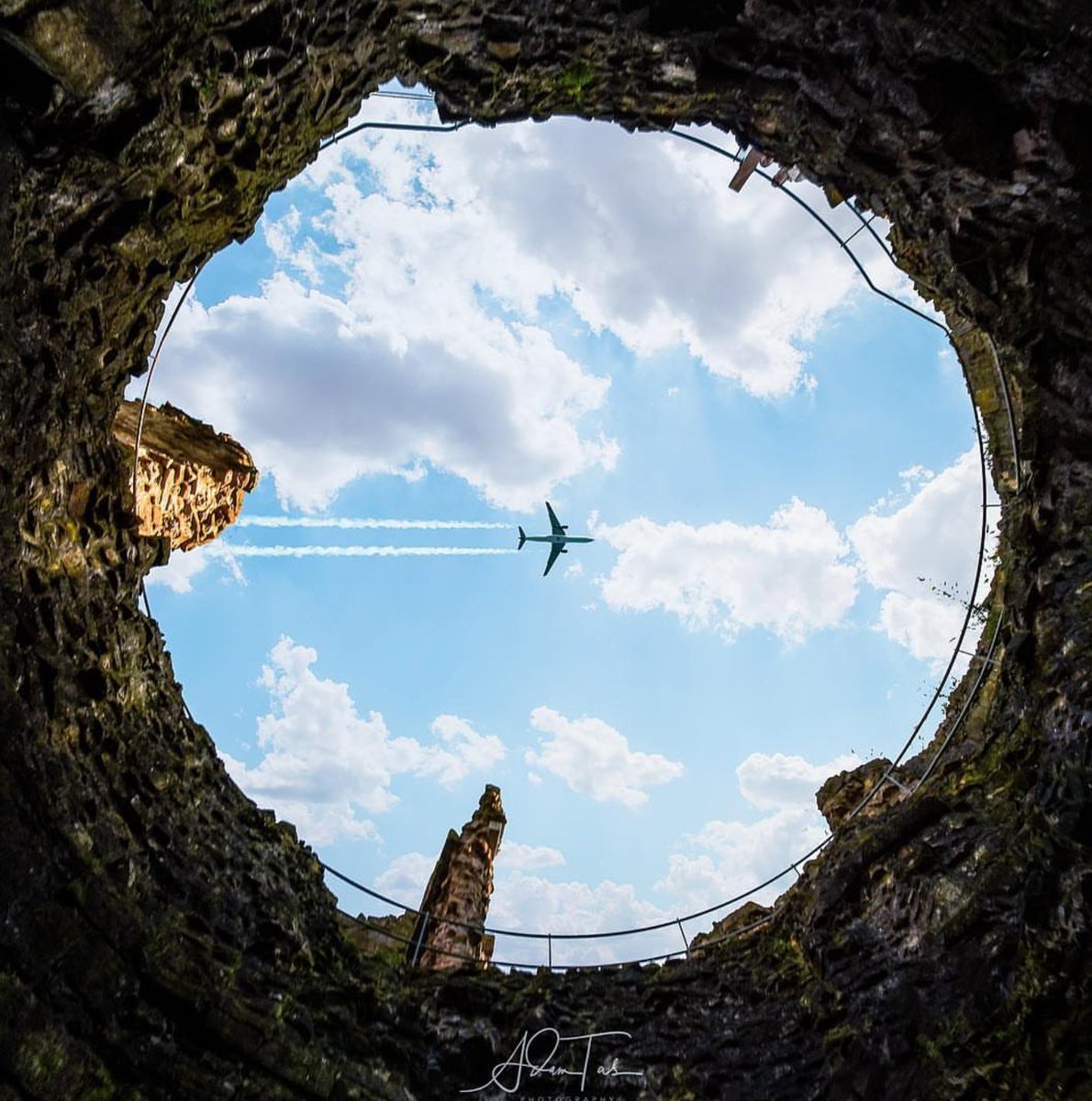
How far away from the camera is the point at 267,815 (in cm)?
1259

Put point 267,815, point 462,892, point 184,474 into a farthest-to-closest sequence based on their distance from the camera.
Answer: point 184,474
point 462,892
point 267,815

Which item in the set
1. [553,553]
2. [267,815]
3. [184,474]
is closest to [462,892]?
[267,815]

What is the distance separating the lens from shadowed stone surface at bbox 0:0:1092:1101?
22.7 feet

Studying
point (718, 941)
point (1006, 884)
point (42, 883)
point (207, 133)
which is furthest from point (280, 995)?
point (207, 133)

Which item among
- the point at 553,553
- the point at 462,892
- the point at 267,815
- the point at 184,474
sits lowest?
the point at 267,815

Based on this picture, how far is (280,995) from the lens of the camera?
30.7 feet

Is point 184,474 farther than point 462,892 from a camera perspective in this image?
Yes

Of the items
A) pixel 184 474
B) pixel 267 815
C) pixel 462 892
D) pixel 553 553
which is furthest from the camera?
pixel 553 553

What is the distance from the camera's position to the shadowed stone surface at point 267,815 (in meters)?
6.91

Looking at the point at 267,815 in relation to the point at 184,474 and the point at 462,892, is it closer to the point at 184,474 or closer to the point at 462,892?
the point at 462,892

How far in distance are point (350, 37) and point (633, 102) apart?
3.90m

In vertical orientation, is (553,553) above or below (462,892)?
above

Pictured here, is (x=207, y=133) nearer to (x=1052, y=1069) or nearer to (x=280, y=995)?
(x=280, y=995)

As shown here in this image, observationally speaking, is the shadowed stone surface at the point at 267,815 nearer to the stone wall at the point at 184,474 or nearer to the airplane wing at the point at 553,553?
the stone wall at the point at 184,474
